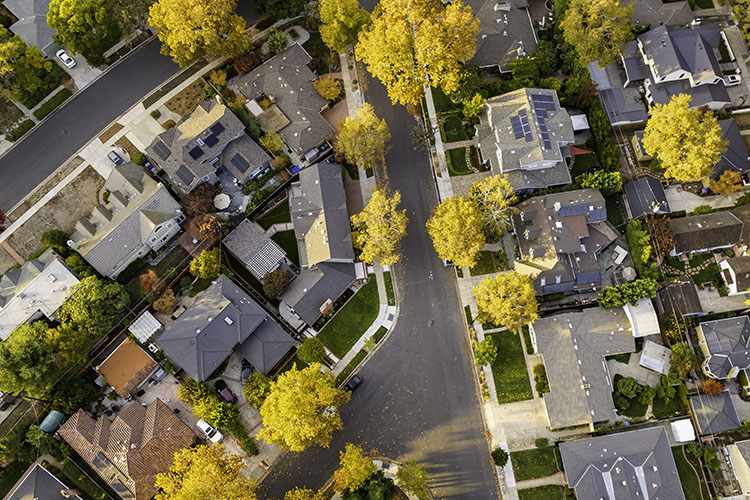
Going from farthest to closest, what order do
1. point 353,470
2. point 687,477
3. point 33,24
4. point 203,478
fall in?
1. point 33,24
2. point 687,477
3. point 353,470
4. point 203,478

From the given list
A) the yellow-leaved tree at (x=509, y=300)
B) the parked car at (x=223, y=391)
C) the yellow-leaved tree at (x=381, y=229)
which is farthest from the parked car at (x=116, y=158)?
the yellow-leaved tree at (x=509, y=300)

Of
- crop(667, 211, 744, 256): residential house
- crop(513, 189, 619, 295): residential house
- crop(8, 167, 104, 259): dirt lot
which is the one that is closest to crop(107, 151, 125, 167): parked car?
crop(8, 167, 104, 259): dirt lot

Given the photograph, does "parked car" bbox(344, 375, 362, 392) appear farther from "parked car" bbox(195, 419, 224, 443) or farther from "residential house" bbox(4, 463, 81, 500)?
"residential house" bbox(4, 463, 81, 500)

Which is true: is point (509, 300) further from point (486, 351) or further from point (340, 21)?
point (340, 21)

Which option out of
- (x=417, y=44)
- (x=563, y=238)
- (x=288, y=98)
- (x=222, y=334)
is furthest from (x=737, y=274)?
(x=222, y=334)

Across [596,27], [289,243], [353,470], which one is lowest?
[353,470]

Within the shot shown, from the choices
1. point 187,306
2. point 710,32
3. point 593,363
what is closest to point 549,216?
point 593,363

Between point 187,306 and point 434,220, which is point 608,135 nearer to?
point 434,220
